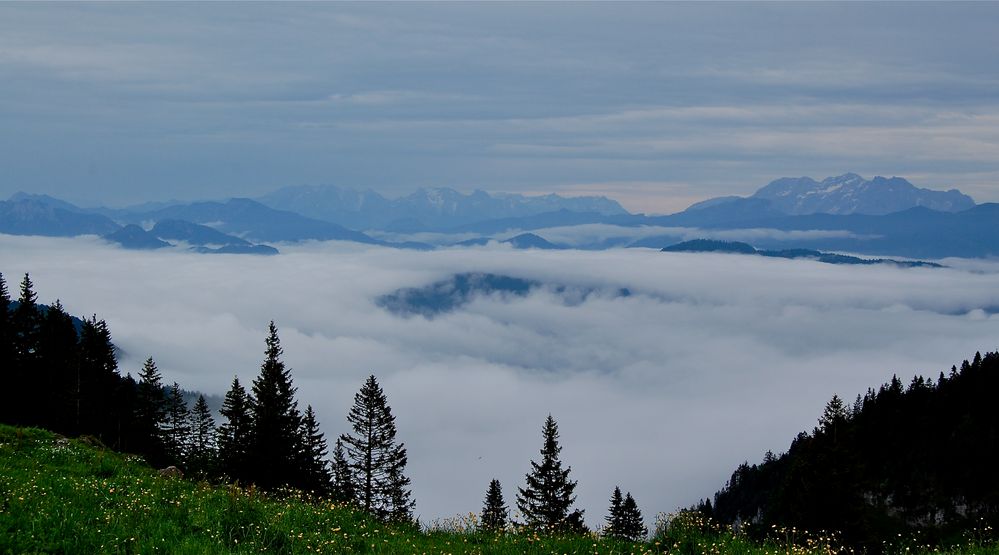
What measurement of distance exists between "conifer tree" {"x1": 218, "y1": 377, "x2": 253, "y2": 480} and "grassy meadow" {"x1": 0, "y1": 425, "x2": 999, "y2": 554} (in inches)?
683

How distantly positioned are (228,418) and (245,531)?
43.7m

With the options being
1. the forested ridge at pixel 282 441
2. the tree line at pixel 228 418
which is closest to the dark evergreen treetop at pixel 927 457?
the forested ridge at pixel 282 441

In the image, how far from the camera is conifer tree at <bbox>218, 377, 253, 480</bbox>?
36.7m

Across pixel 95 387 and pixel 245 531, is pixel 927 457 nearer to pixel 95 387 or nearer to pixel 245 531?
pixel 95 387

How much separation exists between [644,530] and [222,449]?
43491 millimetres

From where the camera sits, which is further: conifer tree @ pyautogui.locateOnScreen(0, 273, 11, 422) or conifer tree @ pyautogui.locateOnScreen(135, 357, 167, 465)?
conifer tree @ pyautogui.locateOnScreen(135, 357, 167, 465)

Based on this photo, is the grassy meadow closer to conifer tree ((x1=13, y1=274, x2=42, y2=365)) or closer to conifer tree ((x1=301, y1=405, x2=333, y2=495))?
conifer tree ((x1=301, y1=405, x2=333, y2=495))

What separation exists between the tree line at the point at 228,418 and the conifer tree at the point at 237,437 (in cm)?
9

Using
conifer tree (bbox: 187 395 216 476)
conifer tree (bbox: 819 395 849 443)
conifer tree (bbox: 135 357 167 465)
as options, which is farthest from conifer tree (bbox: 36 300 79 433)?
conifer tree (bbox: 819 395 849 443)

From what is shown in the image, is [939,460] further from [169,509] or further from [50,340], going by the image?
[169,509]

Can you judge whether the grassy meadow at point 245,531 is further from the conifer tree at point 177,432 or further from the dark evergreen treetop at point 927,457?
the dark evergreen treetop at point 927,457

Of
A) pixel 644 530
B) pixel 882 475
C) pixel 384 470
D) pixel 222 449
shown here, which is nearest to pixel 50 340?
pixel 222 449

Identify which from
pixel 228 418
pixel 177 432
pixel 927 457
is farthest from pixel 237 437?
pixel 927 457

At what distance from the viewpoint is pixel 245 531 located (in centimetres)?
984
